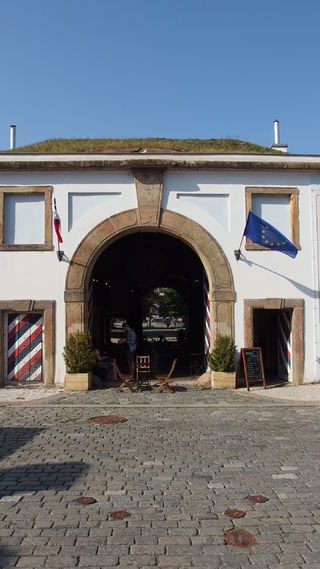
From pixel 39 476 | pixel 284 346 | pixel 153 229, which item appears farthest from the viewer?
pixel 284 346

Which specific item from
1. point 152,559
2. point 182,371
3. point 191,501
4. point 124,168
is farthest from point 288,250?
point 152,559

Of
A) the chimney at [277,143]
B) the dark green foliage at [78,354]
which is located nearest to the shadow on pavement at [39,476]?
the dark green foliage at [78,354]

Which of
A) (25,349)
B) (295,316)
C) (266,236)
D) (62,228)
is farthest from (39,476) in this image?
(295,316)

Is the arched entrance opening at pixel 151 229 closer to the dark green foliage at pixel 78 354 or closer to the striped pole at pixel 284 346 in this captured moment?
the dark green foliage at pixel 78 354

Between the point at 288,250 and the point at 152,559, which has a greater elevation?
the point at 288,250

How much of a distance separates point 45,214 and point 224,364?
5.94 metres

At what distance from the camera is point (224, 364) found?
13.3 metres

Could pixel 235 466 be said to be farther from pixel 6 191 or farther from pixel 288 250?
pixel 6 191

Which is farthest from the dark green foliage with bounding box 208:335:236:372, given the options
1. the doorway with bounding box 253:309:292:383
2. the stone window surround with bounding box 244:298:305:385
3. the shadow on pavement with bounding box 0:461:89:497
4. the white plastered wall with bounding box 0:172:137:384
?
the shadow on pavement with bounding box 0:461:89:497

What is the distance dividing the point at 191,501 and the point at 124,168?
999 cm

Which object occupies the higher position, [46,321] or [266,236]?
[266,236]

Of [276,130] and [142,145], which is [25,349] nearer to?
[142,145]

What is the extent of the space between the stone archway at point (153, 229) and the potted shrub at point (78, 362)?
2.31 ft

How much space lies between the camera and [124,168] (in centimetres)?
1386
